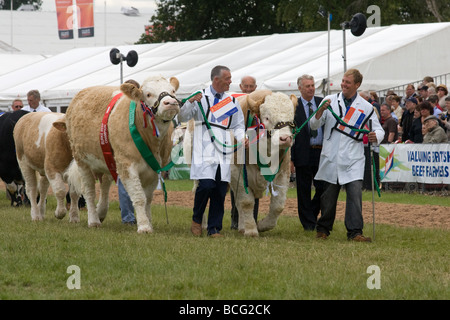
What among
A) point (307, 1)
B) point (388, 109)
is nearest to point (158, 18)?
point (307, 1)

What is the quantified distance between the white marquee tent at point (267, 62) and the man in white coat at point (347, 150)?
10362 mm

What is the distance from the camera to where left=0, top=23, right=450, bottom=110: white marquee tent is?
73.0 ft

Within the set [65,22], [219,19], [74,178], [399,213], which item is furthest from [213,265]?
[65,22]

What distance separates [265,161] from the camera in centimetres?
1044

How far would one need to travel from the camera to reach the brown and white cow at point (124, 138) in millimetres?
10344

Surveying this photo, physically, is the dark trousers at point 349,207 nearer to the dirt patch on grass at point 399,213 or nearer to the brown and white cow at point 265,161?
the brown and white cow at point 265,161

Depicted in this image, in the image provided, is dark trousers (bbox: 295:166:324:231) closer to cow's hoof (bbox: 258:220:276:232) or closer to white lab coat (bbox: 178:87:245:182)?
cow's hoof (bbox: 258:220:276:232)

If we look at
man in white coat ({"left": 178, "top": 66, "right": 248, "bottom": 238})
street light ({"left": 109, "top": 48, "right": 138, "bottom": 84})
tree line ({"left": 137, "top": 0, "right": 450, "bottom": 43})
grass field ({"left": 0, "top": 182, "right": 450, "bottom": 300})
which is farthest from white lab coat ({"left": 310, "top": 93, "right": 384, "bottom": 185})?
tree line ({"left": 137, "top": 0, "right": 450, "bottom": 43})

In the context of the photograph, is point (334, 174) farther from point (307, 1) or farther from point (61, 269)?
point (307, 1)

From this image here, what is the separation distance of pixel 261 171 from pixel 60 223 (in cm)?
320

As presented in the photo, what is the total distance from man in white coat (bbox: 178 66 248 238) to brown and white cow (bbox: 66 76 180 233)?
374 mm

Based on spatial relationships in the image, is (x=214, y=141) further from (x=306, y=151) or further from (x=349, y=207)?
(x=349, y=207)

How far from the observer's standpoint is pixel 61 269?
751 centimetres

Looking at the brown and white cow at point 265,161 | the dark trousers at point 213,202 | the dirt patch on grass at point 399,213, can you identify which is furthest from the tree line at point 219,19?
the dark trousers at point 213,202
